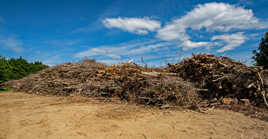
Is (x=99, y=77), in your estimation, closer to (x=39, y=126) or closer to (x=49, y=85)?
(x=49, y=85)

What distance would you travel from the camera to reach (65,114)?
132 inches

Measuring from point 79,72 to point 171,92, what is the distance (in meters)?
4.86

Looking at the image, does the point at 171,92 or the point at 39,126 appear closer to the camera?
the point at 39,126

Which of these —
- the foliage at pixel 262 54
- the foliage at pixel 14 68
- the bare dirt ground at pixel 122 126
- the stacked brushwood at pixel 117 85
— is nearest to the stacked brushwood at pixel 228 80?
the stacked brushwood at pixel 117 85

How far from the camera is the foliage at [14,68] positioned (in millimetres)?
8906

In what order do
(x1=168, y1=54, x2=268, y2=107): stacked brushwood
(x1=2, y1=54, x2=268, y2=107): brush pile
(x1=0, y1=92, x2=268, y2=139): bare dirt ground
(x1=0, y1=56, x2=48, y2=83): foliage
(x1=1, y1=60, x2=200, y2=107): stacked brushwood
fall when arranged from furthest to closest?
(x1=0, y1=56, x2=48, y2=83): foliage → (x1=168, y1=54, x2=268, y2=107): stacked brushwood → (x1=2, y1=54, x2=268, y2=107): brush pile → (x1=1, y1=60, x2=200, y2=107): stacked brushwood → (x1=0, y1=92, x2=268, y2=139): bare dirt ground

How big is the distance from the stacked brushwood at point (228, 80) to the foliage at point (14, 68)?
10178mm

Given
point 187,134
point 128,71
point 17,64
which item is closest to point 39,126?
point 187,134

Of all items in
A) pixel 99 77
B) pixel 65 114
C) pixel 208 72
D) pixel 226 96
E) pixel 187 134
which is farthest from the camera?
pixel 99 77

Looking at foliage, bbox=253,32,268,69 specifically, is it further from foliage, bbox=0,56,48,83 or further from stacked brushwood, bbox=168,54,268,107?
foliage, bbox=0,56,48,83

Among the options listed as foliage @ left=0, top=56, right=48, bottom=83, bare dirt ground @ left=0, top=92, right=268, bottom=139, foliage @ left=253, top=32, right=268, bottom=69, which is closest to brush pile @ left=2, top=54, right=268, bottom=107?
bare dirt ground @ left=0, top=92, right=268, bottom=139

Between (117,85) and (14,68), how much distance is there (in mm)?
9780

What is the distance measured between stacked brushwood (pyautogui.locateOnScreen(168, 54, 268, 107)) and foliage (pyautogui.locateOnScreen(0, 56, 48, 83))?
10.2m

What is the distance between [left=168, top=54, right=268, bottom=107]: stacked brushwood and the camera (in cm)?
512
